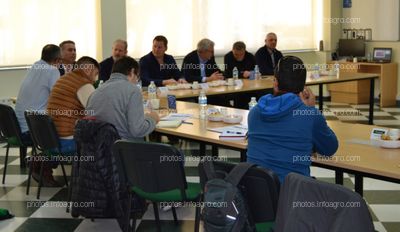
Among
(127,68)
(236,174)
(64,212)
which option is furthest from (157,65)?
(236,174)

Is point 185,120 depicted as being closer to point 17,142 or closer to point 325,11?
point 17,142

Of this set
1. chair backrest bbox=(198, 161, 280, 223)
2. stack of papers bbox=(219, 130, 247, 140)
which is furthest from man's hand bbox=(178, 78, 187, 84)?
chair backrest bbox=(198, 161, 280, 223)

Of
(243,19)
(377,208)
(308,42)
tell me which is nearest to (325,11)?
(308,42)

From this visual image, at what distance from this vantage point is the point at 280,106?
289 centimetres

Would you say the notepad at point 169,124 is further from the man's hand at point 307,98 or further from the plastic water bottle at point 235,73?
the plastic water bottle at point 235,73

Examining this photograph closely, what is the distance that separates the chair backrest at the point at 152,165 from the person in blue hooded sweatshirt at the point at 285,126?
45 centimetres

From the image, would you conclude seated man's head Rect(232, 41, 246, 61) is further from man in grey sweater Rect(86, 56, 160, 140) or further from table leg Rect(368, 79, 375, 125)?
man in grey sweater Rect(86, 56, 160, 140)

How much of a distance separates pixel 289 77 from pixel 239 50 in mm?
4846

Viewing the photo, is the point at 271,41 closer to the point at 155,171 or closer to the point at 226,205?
the point at 155,171

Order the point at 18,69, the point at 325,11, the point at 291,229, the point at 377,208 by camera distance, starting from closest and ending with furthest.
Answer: the point at 291,229 → the point at 377,208 → the point at 18,69 → the point at 325,11

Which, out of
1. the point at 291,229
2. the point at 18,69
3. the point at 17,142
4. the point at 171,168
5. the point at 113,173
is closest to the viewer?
the point at 291,229

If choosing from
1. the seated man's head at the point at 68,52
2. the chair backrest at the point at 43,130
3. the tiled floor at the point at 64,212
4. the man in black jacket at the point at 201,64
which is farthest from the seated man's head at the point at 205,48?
the chair backrest at the point at 43,130

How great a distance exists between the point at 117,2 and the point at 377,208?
4.83 m

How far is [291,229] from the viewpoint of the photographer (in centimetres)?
219
